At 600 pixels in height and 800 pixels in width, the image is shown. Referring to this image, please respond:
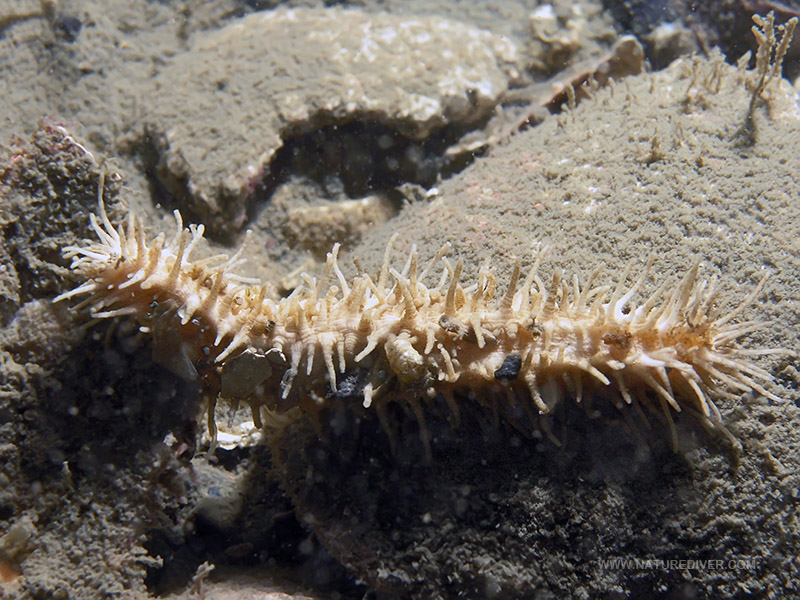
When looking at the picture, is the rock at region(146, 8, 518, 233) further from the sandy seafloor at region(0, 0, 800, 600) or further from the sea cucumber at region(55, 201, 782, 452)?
the sea cucumber at region(55, 201, 782, 452)

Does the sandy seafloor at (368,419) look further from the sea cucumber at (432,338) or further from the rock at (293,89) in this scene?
the sea cucumber at (432,338)

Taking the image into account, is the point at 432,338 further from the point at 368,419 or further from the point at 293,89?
the point at 293,89

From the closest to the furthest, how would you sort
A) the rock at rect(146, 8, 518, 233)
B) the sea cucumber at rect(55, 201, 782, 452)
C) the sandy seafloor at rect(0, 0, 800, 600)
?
1. the sea cucumber at rect(55, 201, 782, 452)
2. the sandy seafloor at rect(0, 0, 800, 600)
3. the rock at rect(146, 8, 518, 233)

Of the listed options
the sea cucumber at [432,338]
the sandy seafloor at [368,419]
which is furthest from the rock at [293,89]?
the sea cucumber at [432,338]

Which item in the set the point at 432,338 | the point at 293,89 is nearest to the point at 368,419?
the point at 432,338

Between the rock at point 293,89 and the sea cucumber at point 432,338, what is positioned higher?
the rock at point 293,89

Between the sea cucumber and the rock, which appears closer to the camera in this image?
the sea cucumber

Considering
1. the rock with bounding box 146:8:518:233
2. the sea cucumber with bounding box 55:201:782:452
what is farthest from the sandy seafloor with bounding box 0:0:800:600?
the sea cucumber with bounding box 55:201:782:452

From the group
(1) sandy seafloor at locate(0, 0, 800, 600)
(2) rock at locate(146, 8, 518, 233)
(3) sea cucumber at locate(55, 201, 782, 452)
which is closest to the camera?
(3) sea cucumber at locate(55, 201, 782, 452)
